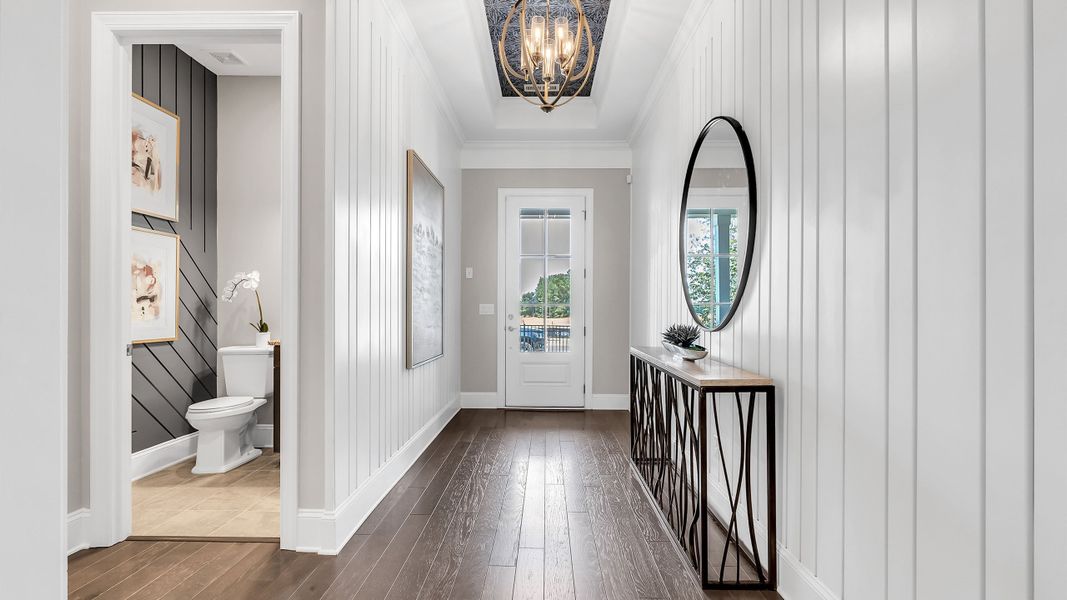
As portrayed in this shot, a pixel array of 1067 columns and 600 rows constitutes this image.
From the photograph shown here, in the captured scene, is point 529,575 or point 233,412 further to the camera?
point 233,412

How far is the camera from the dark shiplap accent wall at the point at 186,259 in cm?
332

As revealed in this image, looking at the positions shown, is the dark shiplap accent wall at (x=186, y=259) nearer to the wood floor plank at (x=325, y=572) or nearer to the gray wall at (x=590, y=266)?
the wood floor plank at (x=325, y=572)

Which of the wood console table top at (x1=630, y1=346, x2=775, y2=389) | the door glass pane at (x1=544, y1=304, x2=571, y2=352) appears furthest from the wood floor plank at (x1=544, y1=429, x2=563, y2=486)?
the door glass pane at (x1=544, y1=304, x2=571, y2=352)

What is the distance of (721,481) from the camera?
2594mm

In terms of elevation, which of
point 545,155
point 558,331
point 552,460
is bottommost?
point 552,460

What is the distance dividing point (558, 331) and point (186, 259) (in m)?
3.23

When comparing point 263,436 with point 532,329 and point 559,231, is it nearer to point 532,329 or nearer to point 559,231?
point 532,329

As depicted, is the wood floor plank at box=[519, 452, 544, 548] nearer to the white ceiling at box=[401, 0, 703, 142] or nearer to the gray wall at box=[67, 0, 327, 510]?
the gray wall at box=[67, 0, 327, 510]

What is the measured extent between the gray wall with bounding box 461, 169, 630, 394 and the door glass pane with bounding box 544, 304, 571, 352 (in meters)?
0.26

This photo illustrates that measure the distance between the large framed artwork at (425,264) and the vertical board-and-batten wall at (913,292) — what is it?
7.04ft

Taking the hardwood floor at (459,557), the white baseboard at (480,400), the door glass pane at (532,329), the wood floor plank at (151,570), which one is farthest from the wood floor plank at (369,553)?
the door glass pane at (532,329)

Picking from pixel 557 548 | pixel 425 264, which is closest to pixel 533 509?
pixel 557 548

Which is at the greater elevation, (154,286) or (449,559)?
(154,286)

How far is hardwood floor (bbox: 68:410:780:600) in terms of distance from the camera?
6.27ft
